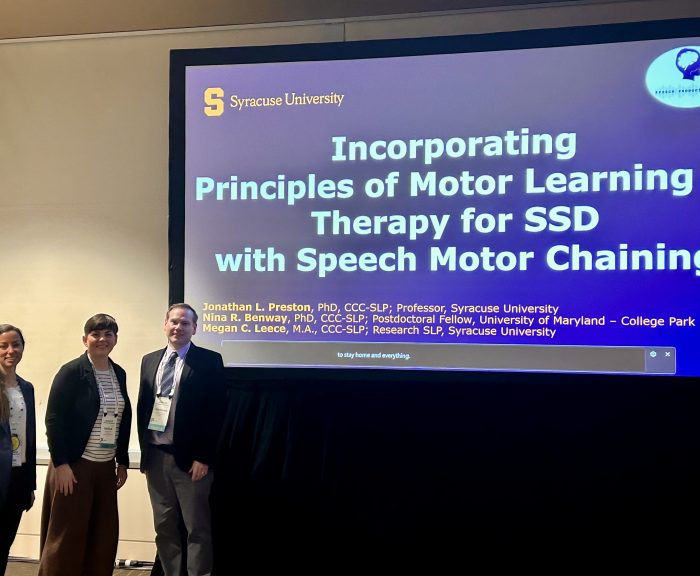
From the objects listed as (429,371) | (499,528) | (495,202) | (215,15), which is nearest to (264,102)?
(215,15)

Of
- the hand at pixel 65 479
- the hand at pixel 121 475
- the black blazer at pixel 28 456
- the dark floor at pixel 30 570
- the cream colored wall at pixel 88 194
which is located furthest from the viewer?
the cream colored wall at pixel 88 194

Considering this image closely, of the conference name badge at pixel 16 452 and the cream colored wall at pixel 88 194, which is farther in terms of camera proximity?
the cream colored wall at pixel 88 194

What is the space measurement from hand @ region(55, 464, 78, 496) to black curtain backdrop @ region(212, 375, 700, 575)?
687mm

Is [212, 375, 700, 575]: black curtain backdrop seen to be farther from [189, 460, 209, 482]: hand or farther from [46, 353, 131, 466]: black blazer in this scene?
[46, 353, 131, 466]: black blazer

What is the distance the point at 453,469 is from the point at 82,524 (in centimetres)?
164

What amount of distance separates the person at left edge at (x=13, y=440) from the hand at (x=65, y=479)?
11 cm

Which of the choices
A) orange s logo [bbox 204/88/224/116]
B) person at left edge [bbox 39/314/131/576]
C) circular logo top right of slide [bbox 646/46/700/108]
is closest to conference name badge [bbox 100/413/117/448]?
person at left edge [bbox 39/314/131/576]

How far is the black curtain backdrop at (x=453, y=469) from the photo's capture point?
250 centimetres

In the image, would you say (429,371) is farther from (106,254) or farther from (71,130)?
(71,130)

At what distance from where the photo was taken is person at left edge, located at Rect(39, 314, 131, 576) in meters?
2.34

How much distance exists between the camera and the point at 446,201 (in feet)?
8.70

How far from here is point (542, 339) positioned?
256 cm

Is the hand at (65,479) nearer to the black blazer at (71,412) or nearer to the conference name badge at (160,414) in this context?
the black blazer at (71,412)

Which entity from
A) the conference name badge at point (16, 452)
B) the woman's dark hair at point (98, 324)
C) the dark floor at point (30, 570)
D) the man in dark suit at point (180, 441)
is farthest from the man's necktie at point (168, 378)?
the dark floor at point (30, 570)
